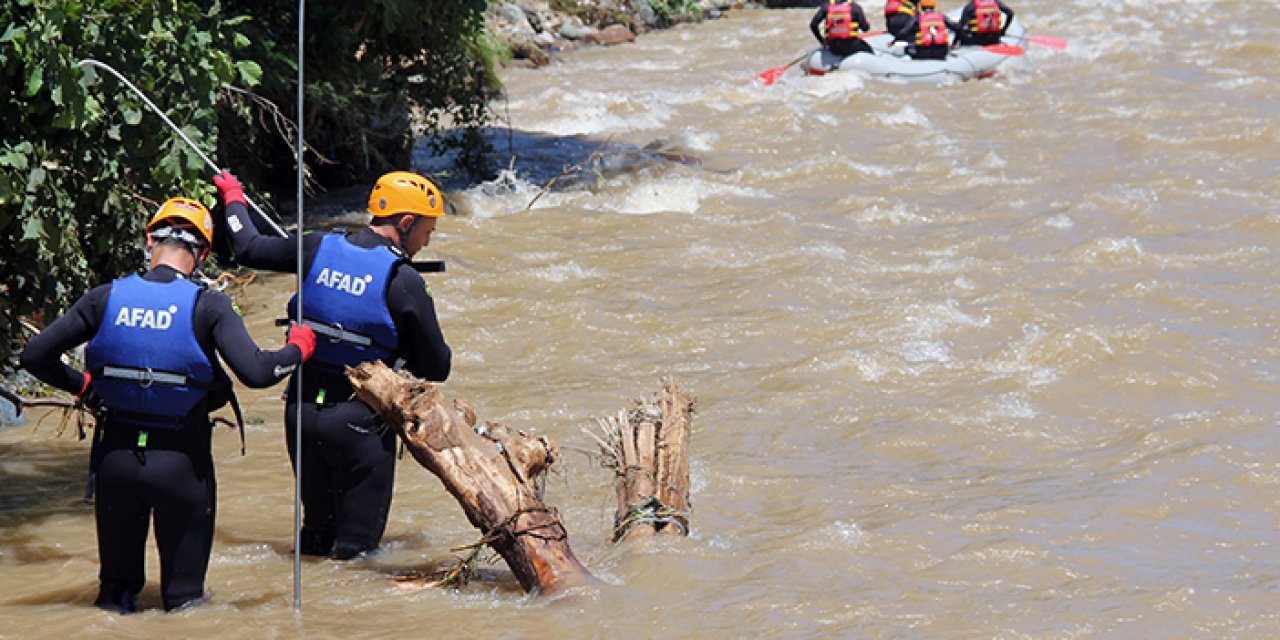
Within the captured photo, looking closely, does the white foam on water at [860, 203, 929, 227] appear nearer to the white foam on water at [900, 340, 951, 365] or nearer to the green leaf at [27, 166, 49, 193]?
the white foam on water at [900, 340, 951, 365]

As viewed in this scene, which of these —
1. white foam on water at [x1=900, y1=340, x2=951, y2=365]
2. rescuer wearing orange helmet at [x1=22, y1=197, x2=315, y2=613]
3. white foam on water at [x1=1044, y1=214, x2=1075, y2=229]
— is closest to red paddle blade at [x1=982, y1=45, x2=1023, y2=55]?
white foam on water at [x1=1044, y1=214, x2=1075, y2=229]

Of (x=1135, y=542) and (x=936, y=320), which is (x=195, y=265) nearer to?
(x=1135, y=542)

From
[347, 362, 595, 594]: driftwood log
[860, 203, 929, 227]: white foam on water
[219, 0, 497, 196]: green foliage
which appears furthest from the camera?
[860, 203, 929, 227]: white foam on water

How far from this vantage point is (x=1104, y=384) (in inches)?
365

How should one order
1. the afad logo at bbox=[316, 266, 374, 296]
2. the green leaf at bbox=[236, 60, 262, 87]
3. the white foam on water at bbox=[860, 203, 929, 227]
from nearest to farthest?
the afad logo at bbox=[316, 266, 374, 296]
the green leaf at bbox=[236, 60, 262, 87]
the white foam on water at bbox=[860, 203, 929, 227]

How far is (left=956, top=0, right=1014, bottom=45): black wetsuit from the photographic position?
75.4 feet

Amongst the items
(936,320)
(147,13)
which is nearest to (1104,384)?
(936,320)

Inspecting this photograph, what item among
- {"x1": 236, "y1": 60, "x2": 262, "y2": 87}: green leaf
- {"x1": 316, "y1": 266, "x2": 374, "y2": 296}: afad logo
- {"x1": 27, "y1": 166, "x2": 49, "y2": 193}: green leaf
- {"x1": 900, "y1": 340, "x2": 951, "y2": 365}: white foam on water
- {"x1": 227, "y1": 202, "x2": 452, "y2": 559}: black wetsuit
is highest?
{"x1": 236, "y1": 60, "x2": 262, "y2": 87}: green leaf

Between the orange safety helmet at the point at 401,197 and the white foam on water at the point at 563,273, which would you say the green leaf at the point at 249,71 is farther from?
the white foam on water at the point at 563,273

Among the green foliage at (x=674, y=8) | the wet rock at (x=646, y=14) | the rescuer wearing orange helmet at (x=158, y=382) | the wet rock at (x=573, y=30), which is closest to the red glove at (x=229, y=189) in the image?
the rescuer wearing orange helmet at (x=158, y=382)

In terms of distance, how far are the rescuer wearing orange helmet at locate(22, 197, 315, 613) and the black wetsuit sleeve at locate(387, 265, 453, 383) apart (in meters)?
0.53

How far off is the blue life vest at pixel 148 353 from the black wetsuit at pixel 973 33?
19.4m

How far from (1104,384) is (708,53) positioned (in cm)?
1709

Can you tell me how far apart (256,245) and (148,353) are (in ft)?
2.57
